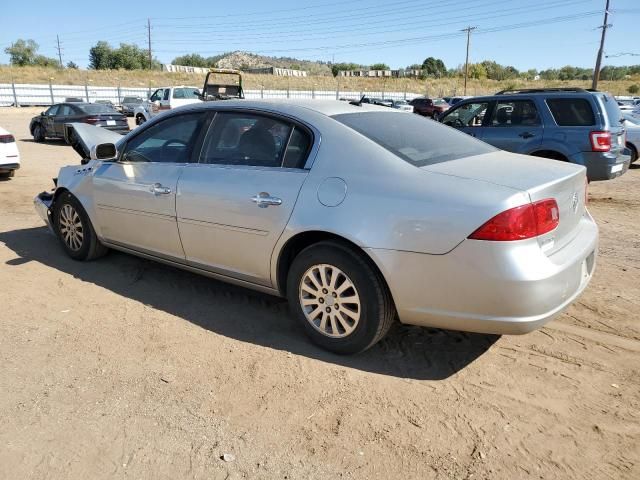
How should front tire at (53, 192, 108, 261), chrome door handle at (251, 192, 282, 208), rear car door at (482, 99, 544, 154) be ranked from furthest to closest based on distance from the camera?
rear car door at (482, 99, 544, 154) → front tire at (53, 192, 108, 261) → chrome door handle at (251, 192, 282, 208)

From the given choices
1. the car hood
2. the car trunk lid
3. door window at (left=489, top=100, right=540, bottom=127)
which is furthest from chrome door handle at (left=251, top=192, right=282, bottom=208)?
door window at (left=489, top=100, right=540, bottom=127)

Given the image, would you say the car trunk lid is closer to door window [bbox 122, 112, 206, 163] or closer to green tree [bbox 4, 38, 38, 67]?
door window [bbox 122, 112, 206, 163]

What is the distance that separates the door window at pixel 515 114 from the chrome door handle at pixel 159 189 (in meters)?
6.41

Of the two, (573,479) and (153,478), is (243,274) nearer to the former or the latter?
(153,478)

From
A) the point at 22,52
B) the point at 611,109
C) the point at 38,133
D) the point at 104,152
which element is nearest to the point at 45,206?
the point at 104,152

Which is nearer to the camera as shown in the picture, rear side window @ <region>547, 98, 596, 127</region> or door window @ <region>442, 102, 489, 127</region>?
rear side window @ <region>547, 98, 596, 127</region>

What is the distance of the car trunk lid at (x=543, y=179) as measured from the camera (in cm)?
296

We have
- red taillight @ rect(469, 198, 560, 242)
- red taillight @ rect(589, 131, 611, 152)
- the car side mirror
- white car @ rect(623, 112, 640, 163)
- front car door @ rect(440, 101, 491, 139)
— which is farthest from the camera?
white car @ rect(623, 112, 640, 163)

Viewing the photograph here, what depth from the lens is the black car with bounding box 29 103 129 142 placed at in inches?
707

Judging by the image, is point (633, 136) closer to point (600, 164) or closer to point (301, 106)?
point (600, 164)

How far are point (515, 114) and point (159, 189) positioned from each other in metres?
6.55

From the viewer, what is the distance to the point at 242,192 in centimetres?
371

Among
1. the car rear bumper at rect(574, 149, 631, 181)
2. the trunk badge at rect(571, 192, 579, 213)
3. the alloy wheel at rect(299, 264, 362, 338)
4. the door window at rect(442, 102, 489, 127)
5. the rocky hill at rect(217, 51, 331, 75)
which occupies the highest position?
the rocky hill at rect(217, 51, 331, 75)

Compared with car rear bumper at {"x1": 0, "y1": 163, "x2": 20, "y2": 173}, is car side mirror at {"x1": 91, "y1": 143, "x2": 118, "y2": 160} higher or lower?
higher
